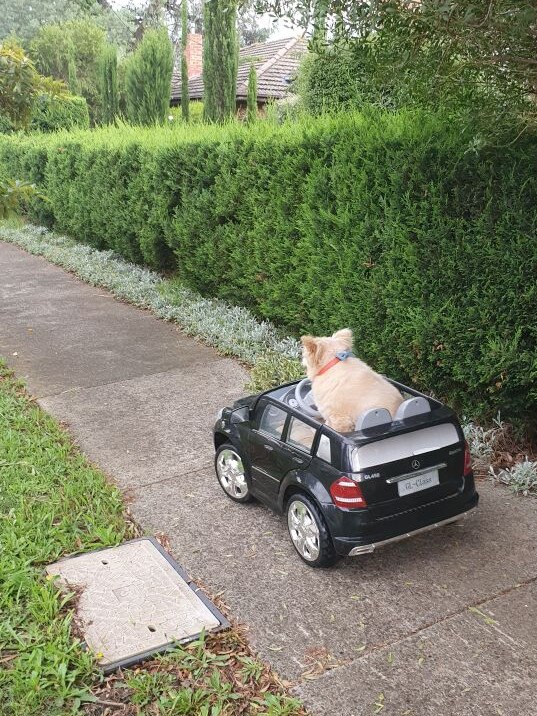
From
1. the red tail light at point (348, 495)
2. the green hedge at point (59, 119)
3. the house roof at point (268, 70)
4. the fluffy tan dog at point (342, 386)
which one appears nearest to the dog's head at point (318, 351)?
the fluffy tan dog at point (342, 386)

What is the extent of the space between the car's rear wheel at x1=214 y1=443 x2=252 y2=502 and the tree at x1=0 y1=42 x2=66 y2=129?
3156 mm

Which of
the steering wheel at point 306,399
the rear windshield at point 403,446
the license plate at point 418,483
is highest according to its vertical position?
the steering wheel at point 306,399

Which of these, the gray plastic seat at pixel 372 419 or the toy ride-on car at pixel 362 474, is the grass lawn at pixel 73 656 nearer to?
the toy ride-on car at pixel 362 474

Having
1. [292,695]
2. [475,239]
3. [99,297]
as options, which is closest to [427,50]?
[475,239]

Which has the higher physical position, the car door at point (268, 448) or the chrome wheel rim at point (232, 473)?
the car door at point (268, 448)

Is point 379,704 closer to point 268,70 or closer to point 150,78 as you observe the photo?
point 150,78

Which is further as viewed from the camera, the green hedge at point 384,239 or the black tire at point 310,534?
the green hedge at point 384,239

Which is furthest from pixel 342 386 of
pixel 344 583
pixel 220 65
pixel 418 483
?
pixel 220 65

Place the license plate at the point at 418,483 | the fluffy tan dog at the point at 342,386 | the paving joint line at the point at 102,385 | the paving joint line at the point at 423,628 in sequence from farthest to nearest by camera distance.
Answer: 1. the paving joint line at the point at 102,385
2. the fluffy tan dog at the point at 342,386
3. the license plate at the point at 418,483
4. the paving joint line at the point at 423,628

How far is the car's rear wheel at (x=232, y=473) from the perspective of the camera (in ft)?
16.3

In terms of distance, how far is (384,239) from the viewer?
636 centimetres

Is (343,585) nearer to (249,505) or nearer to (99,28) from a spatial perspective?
(249,505)

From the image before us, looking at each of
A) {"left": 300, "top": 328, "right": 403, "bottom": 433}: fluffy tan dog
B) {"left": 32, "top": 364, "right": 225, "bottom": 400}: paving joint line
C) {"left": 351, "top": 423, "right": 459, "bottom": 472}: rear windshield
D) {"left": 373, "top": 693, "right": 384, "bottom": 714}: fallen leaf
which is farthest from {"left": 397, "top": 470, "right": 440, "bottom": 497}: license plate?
{"left": 32, "top": 364, "right": 225, "bottom": 400}: paving joint line

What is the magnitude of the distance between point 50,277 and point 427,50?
9766 millimetres
